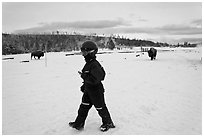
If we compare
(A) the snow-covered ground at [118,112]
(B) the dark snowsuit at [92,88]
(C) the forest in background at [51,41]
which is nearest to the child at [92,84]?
(B) the dark snowsuit at [92,88]

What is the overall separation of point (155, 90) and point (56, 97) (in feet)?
11.5

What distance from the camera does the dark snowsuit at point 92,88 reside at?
4027mm

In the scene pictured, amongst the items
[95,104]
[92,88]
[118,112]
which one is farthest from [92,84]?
[118,112]

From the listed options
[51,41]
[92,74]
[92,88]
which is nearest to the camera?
[92,74]

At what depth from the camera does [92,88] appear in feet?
13.7

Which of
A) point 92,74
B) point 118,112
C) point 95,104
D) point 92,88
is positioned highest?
point 92,74

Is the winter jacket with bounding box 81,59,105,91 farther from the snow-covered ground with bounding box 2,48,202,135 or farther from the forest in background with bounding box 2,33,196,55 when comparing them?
the forest in background with bounding box 2,33,196,55

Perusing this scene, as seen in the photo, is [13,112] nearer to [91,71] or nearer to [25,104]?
[25,104]

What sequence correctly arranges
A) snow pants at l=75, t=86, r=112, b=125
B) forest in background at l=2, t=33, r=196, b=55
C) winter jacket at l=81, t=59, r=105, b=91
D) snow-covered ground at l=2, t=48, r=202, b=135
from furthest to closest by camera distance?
forest in background at l=2, t=33, r=196, b=55 → snow-covered ground at l=2, t=48, r=202, b=135 → snow pants at l=75, t=86, r=112, b=125 → winter jacket at l=81, t=59, r=105, b=91

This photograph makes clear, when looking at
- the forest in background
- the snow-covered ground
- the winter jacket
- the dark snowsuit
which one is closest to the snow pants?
the dark snowsuit

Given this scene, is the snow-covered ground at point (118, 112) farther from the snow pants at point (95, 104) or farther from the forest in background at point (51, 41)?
the forest in background at point (51, 41)

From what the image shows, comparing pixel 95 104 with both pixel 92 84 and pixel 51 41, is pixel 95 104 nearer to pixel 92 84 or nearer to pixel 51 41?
pixel 92 84

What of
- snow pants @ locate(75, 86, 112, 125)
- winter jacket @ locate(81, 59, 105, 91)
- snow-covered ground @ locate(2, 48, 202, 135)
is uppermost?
winter jacket @ locate(81, 59, 105, 91)

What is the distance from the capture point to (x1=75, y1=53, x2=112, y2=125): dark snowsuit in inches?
159
